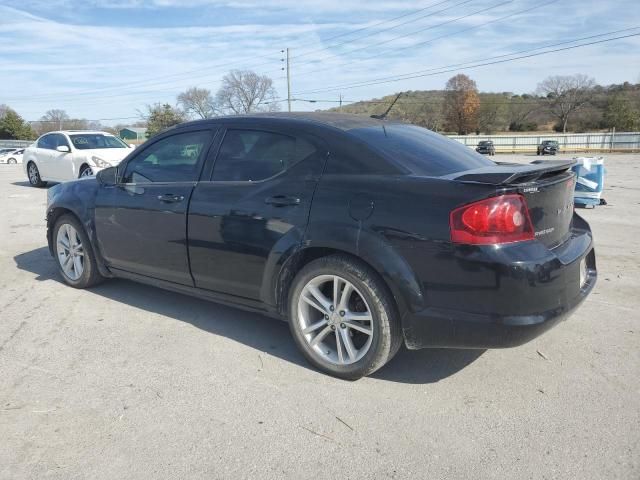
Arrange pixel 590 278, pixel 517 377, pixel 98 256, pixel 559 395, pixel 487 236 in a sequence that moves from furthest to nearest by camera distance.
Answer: pixel 98 256 < pixel 590 278 < pixel 517 377 < pixel 559 395 < pixel 487 236

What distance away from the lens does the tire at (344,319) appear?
10.3 feet

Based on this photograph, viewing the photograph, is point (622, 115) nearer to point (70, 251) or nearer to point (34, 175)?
point (34, 175)

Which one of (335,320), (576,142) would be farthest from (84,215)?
(576,142)

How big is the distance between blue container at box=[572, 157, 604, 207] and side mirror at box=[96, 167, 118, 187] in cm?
808

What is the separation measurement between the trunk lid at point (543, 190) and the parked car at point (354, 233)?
0.01 meters

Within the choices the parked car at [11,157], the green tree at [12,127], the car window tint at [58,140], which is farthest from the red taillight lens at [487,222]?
the green tree at [12,127]

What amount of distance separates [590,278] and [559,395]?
0.91m

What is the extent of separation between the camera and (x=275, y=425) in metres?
2.87

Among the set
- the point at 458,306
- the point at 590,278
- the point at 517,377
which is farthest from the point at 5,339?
the point at 590,278

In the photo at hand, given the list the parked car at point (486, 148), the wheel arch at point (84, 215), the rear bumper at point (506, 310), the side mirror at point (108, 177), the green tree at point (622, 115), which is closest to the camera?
the rear bumper at point (506, 310)

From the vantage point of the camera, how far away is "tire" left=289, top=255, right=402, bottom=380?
3.14 metres

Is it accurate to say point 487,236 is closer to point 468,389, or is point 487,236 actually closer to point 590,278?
point 468,389

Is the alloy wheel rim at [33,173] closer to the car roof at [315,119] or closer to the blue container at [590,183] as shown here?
the car roof at [315,119]

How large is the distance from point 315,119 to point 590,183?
7.97 meters
